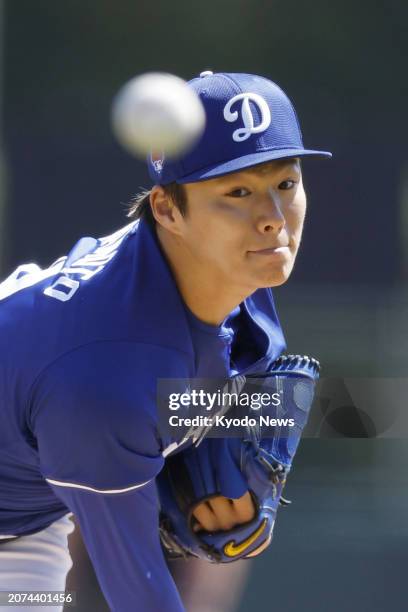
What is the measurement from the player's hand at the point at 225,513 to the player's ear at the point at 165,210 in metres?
0.47

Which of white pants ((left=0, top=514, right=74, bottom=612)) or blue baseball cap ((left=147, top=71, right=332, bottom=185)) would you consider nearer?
blue baseball cap ((left=147, top=71, right=332, bottom=185))

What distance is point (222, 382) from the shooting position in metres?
1.24

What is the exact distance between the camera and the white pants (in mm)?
1359

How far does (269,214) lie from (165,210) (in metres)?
0.13

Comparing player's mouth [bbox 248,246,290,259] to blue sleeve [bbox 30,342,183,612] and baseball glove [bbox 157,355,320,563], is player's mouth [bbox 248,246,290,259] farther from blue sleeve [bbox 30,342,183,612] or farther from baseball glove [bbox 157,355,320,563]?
baseball glove [bbox 157,355,320,563]

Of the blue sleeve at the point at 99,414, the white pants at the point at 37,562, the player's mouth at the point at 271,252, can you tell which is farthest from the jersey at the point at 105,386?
the white pants at the point at 37,562

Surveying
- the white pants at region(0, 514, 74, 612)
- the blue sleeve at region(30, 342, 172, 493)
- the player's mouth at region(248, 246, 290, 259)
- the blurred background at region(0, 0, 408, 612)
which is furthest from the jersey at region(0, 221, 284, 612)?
the blurred background at region(0, 0, 408, 612)

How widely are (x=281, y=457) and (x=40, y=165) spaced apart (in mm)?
2154

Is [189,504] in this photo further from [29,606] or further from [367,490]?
[367,490]

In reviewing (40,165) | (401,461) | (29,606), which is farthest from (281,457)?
(40,165)

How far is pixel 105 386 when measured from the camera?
1034 mm

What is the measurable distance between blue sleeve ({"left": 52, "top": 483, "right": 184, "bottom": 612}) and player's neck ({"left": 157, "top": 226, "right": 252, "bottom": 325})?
0.21m

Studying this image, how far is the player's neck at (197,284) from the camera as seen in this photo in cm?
114

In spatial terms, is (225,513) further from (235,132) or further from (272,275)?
(235,132)
